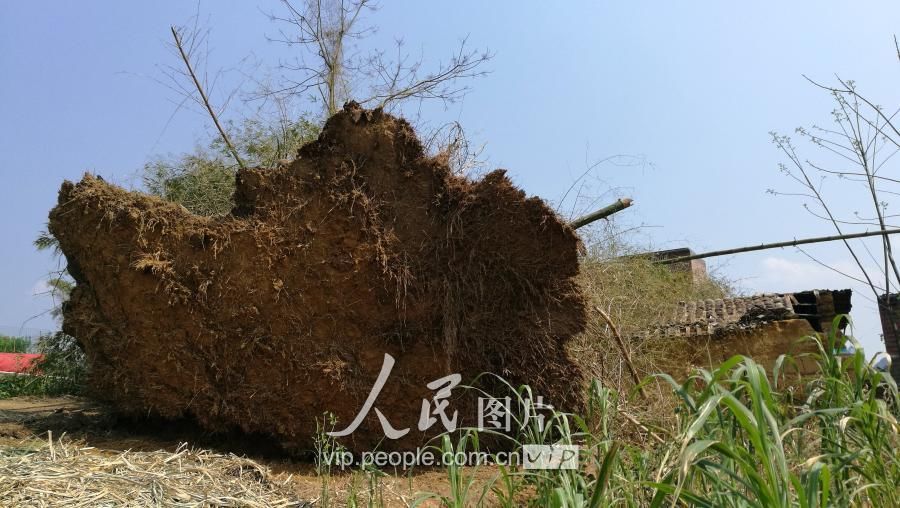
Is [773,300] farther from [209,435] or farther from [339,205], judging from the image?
[209,435]

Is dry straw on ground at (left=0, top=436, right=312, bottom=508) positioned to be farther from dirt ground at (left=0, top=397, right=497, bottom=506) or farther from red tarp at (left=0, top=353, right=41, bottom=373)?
red tarp at (left=0, top=353, right=41, bottom=373)

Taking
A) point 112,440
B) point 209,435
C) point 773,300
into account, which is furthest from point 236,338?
point 773,300

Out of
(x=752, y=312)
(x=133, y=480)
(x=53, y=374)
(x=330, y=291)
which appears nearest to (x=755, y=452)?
(x=133, y=480)

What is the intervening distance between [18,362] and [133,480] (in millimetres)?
9585

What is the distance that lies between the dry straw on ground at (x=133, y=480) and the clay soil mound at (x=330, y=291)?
0.97m

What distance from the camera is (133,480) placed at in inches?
162

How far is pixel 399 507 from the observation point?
14.9 feet

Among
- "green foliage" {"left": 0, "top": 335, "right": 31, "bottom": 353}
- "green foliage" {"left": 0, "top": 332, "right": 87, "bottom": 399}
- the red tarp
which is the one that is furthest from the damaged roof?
"green foliage" {"left": 0, "top": 335, "right": 31, "bottom": 353}

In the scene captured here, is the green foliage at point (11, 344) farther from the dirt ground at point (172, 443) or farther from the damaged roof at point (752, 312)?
the damaged roof at point (752, 312)

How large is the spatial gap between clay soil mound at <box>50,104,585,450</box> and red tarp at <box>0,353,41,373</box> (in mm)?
5663

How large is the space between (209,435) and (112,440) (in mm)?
813

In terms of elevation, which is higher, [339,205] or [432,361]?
[339,205]

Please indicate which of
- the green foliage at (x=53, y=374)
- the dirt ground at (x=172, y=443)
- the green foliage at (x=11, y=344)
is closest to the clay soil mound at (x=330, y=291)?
the dirt ground at (x=172, y=443)

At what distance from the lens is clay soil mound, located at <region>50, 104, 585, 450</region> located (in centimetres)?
600
